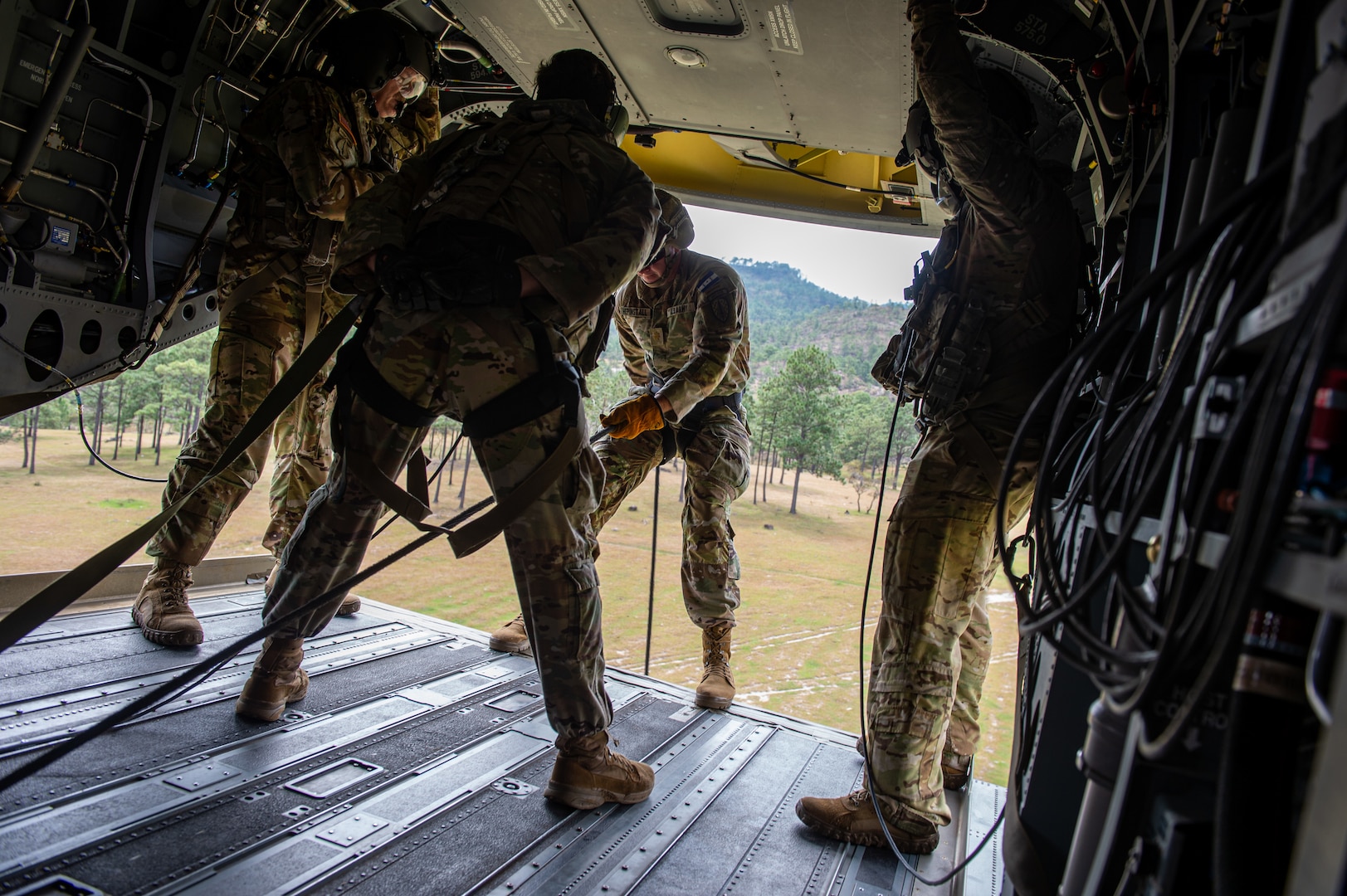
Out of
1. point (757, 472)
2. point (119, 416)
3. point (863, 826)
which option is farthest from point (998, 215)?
point (757, 472)

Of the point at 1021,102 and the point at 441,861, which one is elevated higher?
the point at 1021,102

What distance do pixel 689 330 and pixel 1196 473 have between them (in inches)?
113

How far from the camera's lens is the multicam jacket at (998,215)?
2.10 metres

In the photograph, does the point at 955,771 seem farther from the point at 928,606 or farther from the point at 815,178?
the point at 815,178

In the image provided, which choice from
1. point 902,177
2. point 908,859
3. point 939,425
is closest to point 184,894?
point 908,859

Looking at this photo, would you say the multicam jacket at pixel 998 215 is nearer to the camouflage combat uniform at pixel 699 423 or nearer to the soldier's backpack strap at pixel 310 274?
the camouflage combat uniform at pixel 699 423

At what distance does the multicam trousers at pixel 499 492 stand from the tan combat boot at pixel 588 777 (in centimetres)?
5

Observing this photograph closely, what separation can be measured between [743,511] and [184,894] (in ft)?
85.0

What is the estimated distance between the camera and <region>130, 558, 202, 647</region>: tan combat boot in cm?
296

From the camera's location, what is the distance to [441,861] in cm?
184

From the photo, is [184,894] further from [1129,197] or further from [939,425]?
[1129,197]

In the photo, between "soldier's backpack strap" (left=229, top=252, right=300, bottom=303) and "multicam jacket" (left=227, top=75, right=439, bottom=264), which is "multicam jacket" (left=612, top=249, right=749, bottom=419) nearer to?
"multicam jacket" (left=227, top=75, right=439, bottom=264)

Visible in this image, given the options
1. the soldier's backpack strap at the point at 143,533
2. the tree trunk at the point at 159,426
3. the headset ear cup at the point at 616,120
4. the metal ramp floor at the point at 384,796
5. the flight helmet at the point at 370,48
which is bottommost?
the tree trunk at the point at 159,426

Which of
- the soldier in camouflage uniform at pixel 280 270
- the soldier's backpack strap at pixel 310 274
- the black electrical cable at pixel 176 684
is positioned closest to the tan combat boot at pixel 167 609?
the soldier in camouflage uniform at pixel 280 270
